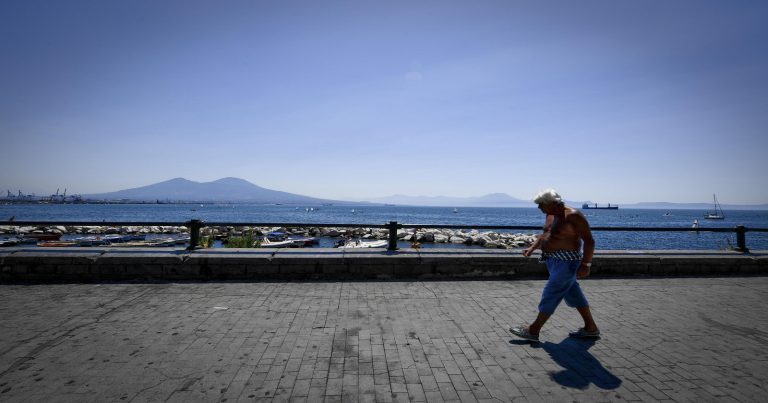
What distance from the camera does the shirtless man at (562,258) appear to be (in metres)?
3.88

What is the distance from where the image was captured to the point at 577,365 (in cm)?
340

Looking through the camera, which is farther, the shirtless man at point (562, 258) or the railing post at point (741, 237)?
the railing post at point (741, 237)

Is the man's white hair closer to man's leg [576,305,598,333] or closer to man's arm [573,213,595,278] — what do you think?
man's arm [573,213,595,278]

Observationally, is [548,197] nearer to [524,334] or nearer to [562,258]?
[562,258]

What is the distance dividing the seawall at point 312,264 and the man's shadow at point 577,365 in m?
3.08

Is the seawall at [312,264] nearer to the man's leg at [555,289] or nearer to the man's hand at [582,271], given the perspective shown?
the man's leg at [555,289]

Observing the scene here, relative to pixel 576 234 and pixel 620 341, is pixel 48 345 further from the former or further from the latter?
pixel 620 341

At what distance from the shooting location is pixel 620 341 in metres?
3.98

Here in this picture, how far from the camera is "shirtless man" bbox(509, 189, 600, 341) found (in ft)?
12.7

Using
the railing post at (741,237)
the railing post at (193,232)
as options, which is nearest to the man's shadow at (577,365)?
the railing post at (193,232)

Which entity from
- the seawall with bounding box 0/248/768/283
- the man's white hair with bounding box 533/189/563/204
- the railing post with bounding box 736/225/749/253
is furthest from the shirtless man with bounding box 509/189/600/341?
the railing post with bounding box 736/225/749/253

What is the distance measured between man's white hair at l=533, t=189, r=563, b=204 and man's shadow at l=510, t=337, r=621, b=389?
1604 mm

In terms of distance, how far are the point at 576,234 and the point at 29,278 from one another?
29.5ft

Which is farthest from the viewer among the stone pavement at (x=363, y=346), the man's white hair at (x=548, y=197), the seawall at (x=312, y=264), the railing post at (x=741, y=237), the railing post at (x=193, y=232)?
the railing post at (x=741, y=237)
